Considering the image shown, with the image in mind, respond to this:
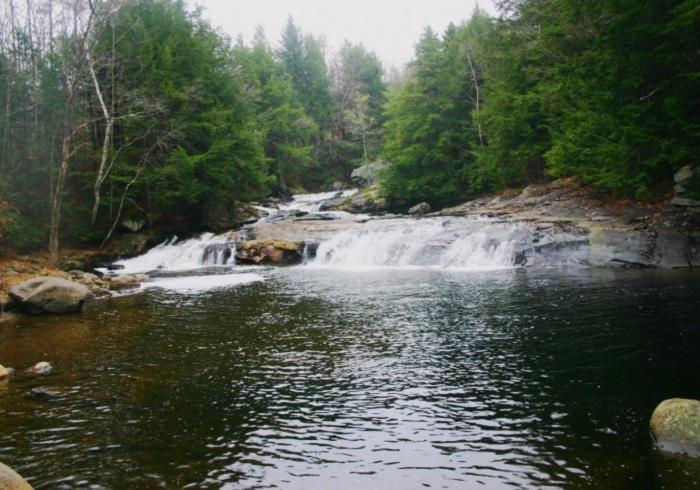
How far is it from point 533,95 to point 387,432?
2564 centimetres

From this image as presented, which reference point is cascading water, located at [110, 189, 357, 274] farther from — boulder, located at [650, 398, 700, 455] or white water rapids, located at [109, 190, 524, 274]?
boulder, located at [650, 398, 700, 455]

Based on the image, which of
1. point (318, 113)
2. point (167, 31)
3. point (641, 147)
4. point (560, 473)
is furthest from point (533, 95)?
point (318, 113)

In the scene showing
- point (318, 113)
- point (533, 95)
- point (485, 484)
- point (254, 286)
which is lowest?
point (485, 484)

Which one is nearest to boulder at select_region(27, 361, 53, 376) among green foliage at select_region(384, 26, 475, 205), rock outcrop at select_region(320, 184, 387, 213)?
green foliage at select_region(384, 26, 475, 205)

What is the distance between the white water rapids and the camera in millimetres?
19641

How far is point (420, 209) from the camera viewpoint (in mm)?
36656

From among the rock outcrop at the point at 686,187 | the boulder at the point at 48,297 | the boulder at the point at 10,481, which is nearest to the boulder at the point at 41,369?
the boulder at the point at 10,481

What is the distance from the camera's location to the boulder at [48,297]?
13039 mm

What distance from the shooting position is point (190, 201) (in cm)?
2862

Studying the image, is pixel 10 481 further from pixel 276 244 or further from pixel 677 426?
pixel 276 244

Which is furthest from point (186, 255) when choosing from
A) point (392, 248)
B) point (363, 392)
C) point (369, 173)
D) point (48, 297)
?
point (369, 173)

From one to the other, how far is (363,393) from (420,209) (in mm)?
30717

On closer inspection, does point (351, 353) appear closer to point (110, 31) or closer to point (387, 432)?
point (387, 432)

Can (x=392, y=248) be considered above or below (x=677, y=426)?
above
